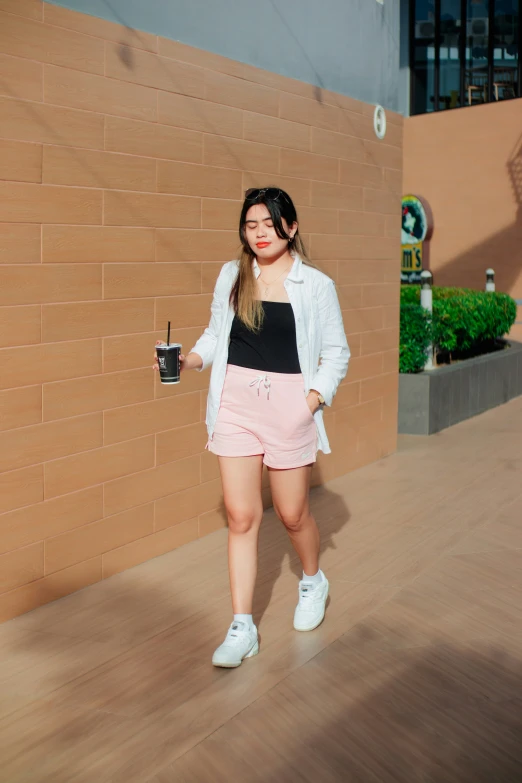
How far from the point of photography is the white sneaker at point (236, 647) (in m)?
3.94

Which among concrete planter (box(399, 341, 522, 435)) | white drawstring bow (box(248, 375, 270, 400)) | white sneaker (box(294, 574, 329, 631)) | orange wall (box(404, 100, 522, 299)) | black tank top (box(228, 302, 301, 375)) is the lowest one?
white sneaker (box(294, 574, 329, 631))

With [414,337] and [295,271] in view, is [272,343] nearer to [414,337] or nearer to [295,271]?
[295,271]

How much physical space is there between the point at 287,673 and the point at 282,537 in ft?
6.14

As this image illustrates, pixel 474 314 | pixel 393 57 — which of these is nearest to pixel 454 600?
Result: pixel 393 57

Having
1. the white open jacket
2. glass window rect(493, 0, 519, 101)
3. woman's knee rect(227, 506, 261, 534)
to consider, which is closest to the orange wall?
glass window rect(493, 0, 519, 101)

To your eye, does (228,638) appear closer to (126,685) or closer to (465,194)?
(126,685)

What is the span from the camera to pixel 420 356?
9273mm

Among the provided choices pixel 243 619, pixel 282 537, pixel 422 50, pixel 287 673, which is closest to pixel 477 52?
pixel 422 50

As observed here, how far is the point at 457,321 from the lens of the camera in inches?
407

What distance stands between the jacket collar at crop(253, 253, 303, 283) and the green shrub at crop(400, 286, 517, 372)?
17.4 ft

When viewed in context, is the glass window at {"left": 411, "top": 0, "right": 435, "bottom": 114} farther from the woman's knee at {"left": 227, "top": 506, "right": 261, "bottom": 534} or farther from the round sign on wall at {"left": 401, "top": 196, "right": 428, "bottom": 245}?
the woman's knee at {"left": 227, "top": 506, "right": 261, "bottom": 534}

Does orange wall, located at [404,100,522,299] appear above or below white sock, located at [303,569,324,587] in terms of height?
above

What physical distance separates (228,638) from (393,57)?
5.31 m

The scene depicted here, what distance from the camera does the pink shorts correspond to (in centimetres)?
395
